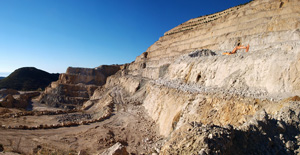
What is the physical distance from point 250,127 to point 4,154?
1212cm

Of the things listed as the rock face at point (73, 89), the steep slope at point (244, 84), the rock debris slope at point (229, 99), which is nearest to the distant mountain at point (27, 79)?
the rock face at point (73, 89)

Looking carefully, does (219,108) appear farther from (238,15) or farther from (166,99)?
(238,15)

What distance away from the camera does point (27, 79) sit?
72.4 metres

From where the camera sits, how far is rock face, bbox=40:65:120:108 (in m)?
40.3

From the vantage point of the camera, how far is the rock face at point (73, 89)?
4031 centimetres

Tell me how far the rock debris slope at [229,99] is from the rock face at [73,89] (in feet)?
35.0

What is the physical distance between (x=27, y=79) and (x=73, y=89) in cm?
4274

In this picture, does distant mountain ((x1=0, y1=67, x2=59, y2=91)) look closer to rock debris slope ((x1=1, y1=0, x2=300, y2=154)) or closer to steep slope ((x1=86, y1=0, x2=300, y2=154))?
rock debris slope ((x1=1, y1=0, x2=300, y2=154))

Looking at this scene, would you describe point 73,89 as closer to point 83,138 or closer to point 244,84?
point 83,138

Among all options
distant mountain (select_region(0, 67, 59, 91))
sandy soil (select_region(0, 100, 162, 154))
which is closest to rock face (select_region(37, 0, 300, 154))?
sandy soil (select_region(0, 100, 162, 154))

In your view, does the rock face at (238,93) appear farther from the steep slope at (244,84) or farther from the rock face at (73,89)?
the rock face at (73,89)

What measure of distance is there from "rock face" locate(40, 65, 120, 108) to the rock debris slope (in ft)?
35.0

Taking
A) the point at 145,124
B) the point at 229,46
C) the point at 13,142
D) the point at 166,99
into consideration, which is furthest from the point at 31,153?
the point at 229,46

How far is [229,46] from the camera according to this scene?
23781 millimetres
